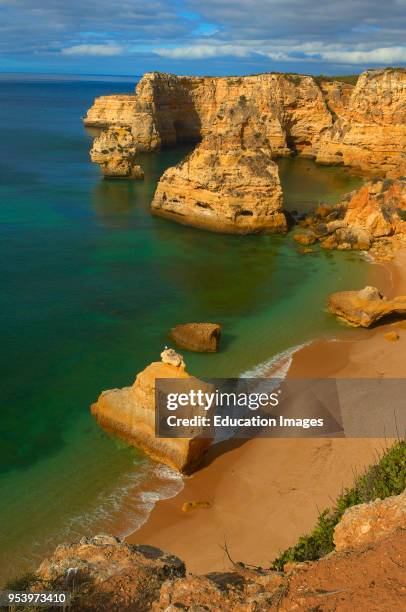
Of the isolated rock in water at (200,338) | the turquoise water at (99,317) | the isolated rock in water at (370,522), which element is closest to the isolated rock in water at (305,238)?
the turquoise water at (99,317)

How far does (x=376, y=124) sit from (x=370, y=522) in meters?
59.4

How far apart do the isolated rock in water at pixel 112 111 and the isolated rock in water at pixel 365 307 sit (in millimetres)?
70976

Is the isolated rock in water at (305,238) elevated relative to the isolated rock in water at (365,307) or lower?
elevated

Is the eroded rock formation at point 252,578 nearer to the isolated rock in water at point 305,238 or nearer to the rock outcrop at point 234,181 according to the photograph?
the isolated rock in water at point 305,238

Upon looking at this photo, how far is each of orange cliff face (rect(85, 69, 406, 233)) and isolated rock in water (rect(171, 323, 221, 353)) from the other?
17.0 metres

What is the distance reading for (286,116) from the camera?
70.2m

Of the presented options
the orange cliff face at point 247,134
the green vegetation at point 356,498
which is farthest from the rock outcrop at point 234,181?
the green vegetation at point 356,498

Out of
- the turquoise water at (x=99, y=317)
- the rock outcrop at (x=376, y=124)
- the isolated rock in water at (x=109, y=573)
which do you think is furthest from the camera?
the rock outcrop at (x=376, y=124)

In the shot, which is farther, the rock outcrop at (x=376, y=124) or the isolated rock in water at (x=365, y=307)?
the rock outcrop at (x=376, y=124)

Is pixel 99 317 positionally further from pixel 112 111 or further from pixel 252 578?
pixel 112 111

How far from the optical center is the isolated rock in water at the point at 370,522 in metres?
6.79

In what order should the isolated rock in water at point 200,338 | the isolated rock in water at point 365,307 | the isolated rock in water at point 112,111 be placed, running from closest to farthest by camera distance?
the isolated rock in water at point 200,338
the isolated rock in water at point 365,307
the isolated rock in water at point 112,111

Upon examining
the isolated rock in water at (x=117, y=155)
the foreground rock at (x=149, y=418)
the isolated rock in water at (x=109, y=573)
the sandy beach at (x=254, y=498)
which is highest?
the isolated rock in water at (x=117, y=155)

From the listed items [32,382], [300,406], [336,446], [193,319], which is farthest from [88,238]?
[336,446]
